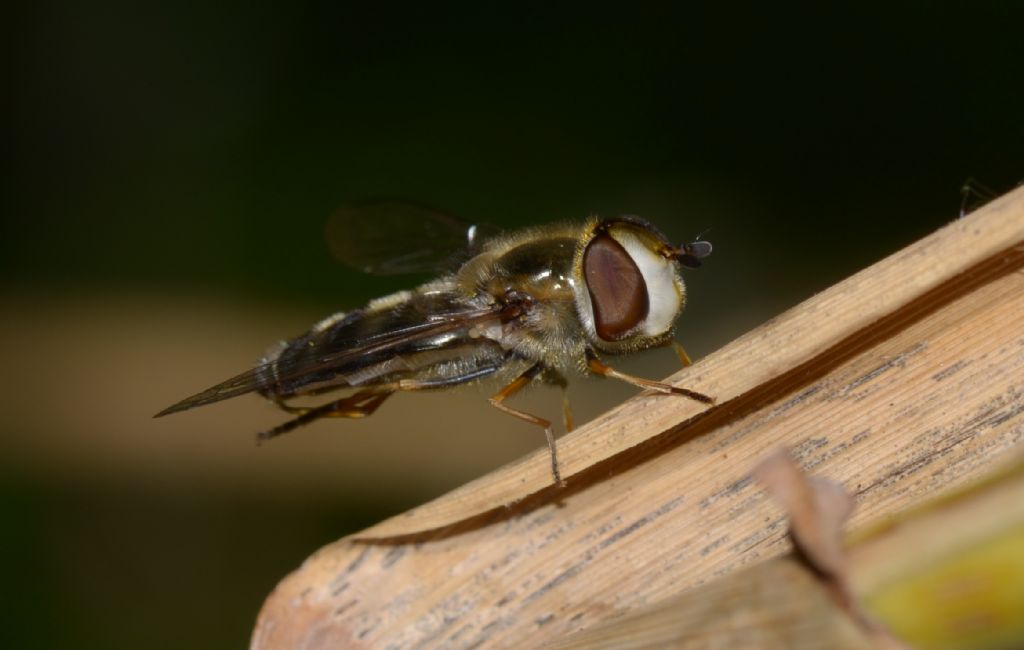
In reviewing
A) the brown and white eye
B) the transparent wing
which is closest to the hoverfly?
the brown and white eye

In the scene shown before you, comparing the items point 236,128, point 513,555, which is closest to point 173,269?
point 236,128

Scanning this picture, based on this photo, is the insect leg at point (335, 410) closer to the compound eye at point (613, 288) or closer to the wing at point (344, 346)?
the wing at point (344, 346)

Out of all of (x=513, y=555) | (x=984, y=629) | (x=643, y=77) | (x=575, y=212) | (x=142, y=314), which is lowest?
(x=984, y=629)

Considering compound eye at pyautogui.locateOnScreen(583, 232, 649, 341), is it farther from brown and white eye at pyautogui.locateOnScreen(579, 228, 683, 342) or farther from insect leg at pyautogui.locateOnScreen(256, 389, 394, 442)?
insect leg at pyautogui.locateOnScreen(256, 389, 394, 442)

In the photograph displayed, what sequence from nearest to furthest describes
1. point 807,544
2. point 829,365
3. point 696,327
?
point 807,544 → point 829,365 → point 696,327

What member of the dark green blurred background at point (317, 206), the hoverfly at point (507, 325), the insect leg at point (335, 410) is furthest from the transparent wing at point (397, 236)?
the insect leg at point (335, 410)

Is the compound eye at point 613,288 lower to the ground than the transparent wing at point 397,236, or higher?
lower

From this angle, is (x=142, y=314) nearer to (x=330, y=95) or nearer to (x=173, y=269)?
(x=173, y=269)
